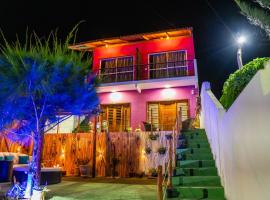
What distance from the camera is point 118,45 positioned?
59.2 feet

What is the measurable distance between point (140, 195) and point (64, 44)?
5.81 metres

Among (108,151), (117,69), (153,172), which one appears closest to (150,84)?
(117,69)

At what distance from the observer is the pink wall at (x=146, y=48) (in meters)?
16.6

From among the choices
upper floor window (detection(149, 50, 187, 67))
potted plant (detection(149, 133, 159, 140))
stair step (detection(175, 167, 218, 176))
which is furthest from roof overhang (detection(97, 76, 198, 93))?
stair step (detection(175, 167, 218, 176))

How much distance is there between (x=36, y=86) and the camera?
8.26 metres

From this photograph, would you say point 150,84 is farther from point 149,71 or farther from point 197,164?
point 197,164

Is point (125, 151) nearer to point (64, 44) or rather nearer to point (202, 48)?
point (64, 44)

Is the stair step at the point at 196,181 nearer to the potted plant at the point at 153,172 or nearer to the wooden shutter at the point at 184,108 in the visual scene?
the potted plant at the point at 153,172

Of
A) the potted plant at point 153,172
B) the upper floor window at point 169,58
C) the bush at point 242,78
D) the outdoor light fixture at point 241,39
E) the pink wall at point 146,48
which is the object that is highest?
the pink wall at point 146,48

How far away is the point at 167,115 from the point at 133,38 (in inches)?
228

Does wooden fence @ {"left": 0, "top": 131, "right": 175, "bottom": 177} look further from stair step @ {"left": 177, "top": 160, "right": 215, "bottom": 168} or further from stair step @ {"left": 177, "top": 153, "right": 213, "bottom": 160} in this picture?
stair step @ {"left": 177, "top": 160, "right": 215, "bottom": 168}

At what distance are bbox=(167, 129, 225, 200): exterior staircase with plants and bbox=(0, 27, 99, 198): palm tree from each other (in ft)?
13.8

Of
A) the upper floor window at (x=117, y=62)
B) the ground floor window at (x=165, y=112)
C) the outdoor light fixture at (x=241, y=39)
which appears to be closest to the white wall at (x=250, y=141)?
the outdoor light fixture at (x=241, y=39)

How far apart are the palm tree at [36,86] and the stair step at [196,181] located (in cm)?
433
